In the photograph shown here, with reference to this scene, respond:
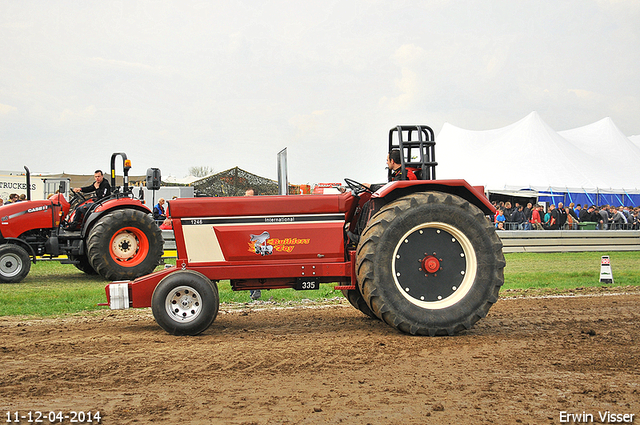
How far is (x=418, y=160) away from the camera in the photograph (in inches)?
243

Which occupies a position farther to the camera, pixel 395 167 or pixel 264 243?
pixel 395 167

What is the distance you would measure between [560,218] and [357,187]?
47.0 feet

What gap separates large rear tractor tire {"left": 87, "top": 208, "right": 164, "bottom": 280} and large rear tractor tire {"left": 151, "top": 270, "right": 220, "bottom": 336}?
17.8ft

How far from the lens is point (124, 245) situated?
1062 cm

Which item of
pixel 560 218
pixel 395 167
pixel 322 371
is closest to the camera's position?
pixel 322 371

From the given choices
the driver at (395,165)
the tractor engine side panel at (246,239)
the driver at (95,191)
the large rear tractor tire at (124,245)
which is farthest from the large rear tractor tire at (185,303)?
the driver at (95,191)

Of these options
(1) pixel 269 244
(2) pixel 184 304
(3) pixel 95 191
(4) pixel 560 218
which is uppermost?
(3) pixel 95 191

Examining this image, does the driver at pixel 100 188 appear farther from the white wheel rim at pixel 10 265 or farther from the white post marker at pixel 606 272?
the white post marker at pixel 606 272

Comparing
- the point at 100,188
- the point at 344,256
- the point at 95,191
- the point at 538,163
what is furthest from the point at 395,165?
the point at 538,163

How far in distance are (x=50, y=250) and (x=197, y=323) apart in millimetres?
6653

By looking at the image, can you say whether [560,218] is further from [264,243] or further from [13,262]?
[13,262]

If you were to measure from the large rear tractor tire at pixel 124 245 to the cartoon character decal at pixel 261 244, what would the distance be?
560cm

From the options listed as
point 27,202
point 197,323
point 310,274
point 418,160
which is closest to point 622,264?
point 418,160

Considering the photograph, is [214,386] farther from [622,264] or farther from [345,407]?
[622,264]
